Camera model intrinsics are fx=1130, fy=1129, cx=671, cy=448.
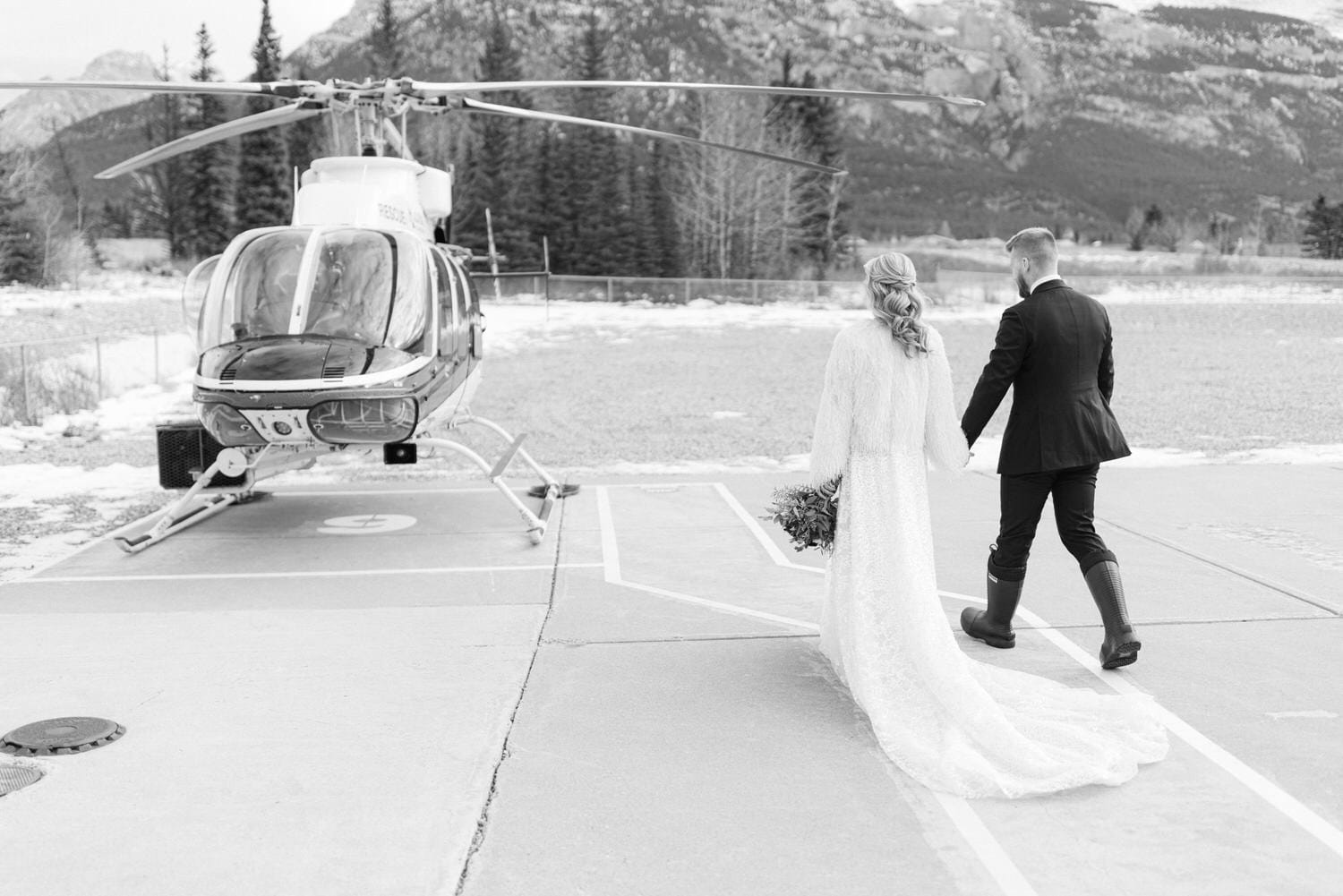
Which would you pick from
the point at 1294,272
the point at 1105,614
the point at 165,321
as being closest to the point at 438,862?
the point at 1105,614

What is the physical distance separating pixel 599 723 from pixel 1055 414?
2.50m

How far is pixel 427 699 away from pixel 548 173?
65.9 metres

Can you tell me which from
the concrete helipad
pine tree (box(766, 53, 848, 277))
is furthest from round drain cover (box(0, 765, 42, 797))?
pine tree (box(766, 53, 848, 277))

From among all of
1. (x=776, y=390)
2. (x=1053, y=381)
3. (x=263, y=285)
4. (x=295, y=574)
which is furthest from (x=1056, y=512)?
(x=776, y=390)

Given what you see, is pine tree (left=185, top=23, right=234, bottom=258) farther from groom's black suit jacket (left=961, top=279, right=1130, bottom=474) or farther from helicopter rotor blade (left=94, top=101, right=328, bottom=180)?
groom's black suit jacket (left=961, top=279, right=1130, bottom=474)

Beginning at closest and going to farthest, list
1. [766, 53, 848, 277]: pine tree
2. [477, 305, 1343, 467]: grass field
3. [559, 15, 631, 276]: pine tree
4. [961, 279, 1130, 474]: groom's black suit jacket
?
[961, 279, 1130, 474]: groom's black suit jacket < [477, 305, 1343, 467]: grass field < [559, 15, 631, 276]: pine tree < [766, 53, 848, 277]: pine tree

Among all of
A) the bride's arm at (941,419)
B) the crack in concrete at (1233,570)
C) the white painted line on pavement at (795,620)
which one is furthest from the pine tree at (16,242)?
the bride's arm at (941,419)

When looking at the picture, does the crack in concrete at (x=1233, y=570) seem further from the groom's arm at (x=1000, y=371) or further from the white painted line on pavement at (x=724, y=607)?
the white painted line on pavement at (x=724, y=607)

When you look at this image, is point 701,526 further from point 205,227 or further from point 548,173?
point 205,227

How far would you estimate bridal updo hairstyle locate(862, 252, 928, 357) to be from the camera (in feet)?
15.4

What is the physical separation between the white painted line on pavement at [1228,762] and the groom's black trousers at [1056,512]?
0.50m

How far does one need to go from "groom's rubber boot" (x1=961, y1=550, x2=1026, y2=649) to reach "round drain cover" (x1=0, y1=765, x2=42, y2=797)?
13.7 feet

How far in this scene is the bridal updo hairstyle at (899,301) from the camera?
15.4 feet

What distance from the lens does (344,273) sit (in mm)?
8148
